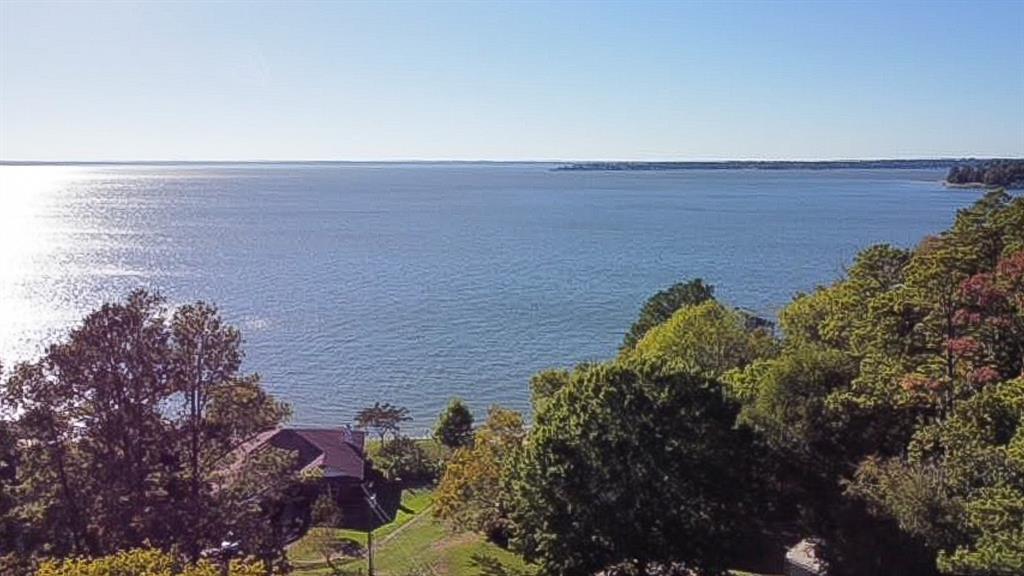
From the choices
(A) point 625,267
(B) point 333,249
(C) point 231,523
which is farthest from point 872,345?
(B) point 333,249

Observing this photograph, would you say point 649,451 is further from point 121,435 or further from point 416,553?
point 121,435

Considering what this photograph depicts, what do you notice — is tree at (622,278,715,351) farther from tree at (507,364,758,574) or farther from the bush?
the bush

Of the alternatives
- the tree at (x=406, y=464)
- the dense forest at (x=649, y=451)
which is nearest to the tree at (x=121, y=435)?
the dense forest at (x=649, y=451)

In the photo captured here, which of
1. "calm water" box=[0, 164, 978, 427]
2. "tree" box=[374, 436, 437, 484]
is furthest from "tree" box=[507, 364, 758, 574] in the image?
"calm water" box=[0, 164, 978, 427]

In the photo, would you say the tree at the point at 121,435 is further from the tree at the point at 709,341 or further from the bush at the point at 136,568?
the tree at the point at 709,341

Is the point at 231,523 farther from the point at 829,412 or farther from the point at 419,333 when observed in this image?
the point at 419,333
